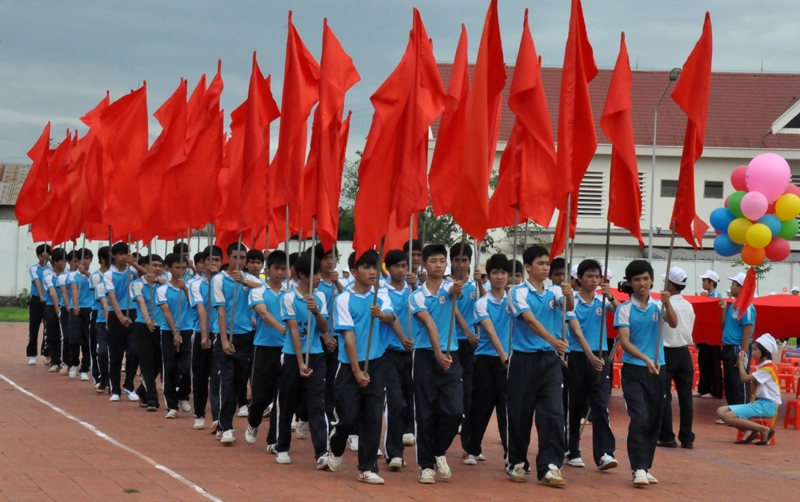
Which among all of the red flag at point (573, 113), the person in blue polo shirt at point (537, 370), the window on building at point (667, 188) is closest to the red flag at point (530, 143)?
the red flag at point (573, 113)

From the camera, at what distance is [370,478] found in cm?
836

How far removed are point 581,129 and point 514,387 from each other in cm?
226

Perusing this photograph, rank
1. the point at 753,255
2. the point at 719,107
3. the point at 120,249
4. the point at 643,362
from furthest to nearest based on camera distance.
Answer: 1. the point at 719,107
2. the point at 120,249
3. the point at 753,255
4. the point at 643,362

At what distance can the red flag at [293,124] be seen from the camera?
10039 mm

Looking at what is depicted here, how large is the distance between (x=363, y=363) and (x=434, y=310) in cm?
82

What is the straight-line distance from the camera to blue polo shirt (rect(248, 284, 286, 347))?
9.77 meters

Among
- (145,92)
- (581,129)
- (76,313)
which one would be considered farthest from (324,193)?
(76,313)

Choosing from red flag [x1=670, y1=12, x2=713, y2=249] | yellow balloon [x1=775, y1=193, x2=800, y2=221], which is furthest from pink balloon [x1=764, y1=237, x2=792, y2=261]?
red flag [x1=670, y1=12, x2=713, y2=249]

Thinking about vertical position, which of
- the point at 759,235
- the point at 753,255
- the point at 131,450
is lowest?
the point at 131,450

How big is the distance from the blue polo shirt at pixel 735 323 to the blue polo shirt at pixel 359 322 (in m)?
6.25

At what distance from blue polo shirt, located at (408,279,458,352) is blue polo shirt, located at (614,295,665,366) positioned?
1414 millimetres

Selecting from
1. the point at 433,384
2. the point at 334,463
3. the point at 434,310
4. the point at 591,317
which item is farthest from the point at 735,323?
the point at 334,463

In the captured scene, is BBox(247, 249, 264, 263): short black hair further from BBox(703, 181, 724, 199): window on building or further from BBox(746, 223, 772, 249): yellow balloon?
BBox(703, 181, 724, 199): window on building

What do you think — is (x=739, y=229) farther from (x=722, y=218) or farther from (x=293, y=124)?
(x=293, y=124)
